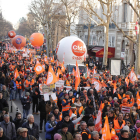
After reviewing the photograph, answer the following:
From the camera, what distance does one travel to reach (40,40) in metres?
35.6

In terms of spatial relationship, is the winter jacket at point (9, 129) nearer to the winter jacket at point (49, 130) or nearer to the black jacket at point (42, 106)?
the winter jacket at point (49, 130)

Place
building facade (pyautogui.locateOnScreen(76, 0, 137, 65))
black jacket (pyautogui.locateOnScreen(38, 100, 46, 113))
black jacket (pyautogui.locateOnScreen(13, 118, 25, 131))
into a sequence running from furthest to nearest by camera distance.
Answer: building facade (pyautogui.locateOnScreen(76, 0, 137, 65)), black jacket (pyautogui.locateOnScreen(38, 100, 46, 113)), black jacket (pyautogui.locateOnScreen(13, 118, 25, 131))

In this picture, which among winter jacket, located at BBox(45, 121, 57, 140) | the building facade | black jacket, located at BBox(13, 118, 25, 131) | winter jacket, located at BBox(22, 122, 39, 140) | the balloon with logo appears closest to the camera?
winter jacket, located at BBox(22, 122, 39, 140)

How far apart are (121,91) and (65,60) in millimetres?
11369

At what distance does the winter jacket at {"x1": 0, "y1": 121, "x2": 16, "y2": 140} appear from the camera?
6602 mm

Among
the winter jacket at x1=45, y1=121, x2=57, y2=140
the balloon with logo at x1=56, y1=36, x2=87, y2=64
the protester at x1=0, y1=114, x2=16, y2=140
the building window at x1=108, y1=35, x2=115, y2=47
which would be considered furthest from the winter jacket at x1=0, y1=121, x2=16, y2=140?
the building window at x1=108, y1=35, x2=115, y2=47

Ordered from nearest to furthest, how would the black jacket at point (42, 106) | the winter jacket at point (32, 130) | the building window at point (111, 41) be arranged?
the winter jacket at point (32, 130), the black jacket at point (42, 106), the building window at point (111, 41)

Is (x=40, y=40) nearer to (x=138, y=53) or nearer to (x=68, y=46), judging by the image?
(x=68, y=46)

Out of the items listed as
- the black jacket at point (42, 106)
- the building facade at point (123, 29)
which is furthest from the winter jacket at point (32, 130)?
the building facade at point (123, 29)

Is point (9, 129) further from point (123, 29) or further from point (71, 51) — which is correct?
point (123, 29)

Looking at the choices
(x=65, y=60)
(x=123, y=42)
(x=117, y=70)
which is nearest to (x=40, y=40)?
(x=123, y=42)

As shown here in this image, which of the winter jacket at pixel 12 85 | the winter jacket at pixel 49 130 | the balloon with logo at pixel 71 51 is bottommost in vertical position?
the winter jacket at pixel 49 130

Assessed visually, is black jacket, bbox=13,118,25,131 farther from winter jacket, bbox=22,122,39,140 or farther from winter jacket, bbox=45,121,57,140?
winter jacket, bbox=45,121,57,140

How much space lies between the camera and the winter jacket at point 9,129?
6.60 metres
